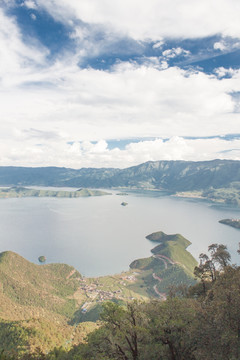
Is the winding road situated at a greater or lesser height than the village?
greater

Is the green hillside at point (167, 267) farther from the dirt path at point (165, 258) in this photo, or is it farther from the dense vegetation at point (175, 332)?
the dense vegetation at point (175, 332)

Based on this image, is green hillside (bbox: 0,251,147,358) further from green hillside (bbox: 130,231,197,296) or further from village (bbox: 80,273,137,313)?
green hillside (bbox: 130,231,197,296)

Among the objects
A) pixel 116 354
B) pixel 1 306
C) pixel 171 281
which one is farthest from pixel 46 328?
pixel 171 281

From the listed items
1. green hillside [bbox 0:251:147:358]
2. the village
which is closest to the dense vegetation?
green hillside [bbox 0:251:147:358]

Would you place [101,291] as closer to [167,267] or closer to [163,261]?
[167,267]

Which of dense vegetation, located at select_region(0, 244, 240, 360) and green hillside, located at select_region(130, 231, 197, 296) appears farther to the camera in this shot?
green hillside, located at select_region(130, 231, 197, 296)

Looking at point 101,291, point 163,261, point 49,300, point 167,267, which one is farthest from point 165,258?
point 49,300

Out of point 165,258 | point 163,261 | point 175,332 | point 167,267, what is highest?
point 175,332

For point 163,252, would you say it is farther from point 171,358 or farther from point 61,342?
point 171,358

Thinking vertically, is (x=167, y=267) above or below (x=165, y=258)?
below

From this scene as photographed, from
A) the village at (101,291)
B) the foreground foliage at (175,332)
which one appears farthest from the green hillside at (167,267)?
the foreground foliage at (175,332)

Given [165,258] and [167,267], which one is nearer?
[167,267]

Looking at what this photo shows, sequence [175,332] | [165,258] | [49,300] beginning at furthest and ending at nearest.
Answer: [165,258] < [49,300] < [175,332]
